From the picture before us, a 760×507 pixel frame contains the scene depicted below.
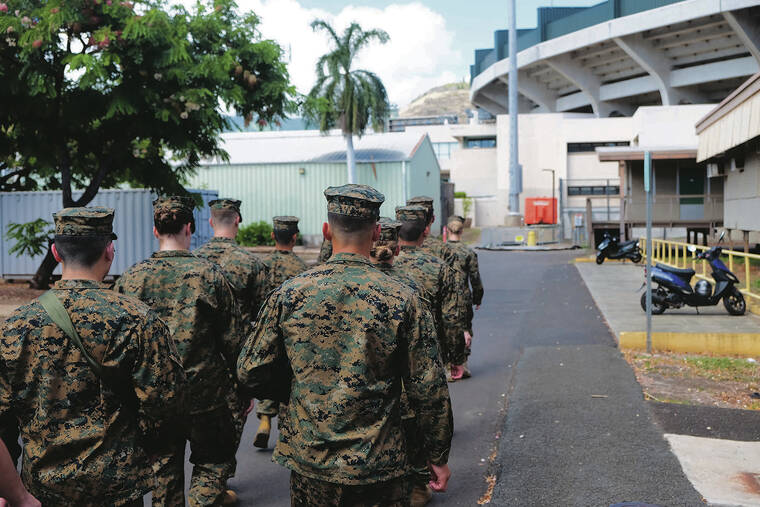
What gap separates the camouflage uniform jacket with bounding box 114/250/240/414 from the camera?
4.21m

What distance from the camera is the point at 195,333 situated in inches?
167

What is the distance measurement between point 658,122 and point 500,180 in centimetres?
1583

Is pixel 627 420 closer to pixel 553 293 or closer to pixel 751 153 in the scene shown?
pixel 553 293

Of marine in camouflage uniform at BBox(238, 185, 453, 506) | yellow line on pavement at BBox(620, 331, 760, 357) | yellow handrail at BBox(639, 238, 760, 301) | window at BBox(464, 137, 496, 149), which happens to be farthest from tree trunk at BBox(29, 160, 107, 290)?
window at BBox(464, 137, 496, 149)

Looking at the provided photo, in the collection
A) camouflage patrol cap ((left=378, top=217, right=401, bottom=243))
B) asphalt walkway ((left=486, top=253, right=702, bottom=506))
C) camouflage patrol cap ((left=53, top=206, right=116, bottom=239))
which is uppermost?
camouflage patrol cap ((left=53, top=206, right=116, bottom=239))

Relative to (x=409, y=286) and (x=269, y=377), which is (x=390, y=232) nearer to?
(x=409, y=286)

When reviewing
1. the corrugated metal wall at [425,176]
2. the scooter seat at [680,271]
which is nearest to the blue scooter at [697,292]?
the scooter seat at [680,271]

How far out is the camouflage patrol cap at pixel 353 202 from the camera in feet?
9.89

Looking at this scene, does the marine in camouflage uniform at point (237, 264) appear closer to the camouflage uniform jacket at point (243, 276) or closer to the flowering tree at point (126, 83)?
the camouflage uniform jacket at point (243, 276)

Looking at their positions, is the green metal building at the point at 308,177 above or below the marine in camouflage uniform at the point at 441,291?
above

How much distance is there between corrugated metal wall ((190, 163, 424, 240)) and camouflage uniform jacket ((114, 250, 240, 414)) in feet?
97.7

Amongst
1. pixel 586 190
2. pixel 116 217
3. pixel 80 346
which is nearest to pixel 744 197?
pixel 116 217

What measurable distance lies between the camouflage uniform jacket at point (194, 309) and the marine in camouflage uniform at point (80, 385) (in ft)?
3.96

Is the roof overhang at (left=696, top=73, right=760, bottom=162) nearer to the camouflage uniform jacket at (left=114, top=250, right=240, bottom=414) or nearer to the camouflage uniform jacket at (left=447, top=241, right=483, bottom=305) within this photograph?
the camouflage uniform jacket at (left=447, top=241, right=483, bottom=305)
